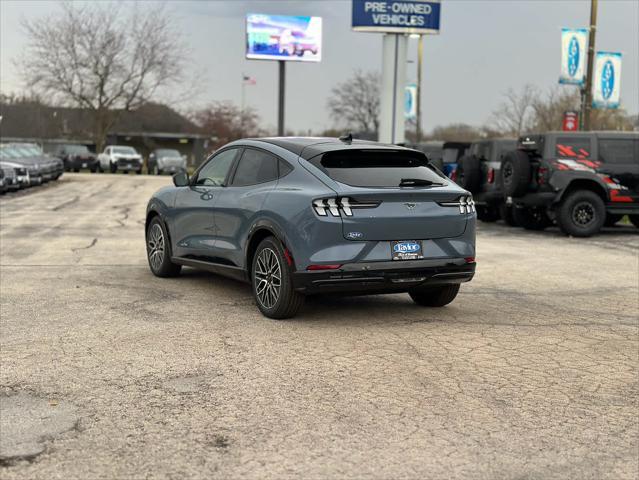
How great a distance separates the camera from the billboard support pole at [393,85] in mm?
32719

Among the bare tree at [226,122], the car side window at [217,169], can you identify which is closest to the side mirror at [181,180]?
the car side window at [217,169]

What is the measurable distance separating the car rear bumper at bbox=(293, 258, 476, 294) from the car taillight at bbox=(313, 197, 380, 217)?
1.44 feet

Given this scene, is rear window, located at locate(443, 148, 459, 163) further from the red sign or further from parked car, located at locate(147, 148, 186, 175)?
parked car, located at locate(147, 148, 186, 175)

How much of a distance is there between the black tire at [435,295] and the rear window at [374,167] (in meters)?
1.08

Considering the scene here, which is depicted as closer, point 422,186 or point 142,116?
point 422,186

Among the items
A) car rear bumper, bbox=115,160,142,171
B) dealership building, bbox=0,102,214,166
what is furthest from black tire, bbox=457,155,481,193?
dealership building, bbox=0,102,214,166

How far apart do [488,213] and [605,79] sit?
12.5 meters

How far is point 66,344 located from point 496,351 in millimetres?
3198

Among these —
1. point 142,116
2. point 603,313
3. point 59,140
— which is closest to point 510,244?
point 603,313

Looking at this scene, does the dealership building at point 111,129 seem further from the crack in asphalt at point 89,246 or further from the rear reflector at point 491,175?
the crack in asphalt at point 89,246

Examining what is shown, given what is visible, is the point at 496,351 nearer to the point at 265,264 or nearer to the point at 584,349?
the point at 584,349

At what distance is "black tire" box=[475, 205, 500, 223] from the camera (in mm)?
19859

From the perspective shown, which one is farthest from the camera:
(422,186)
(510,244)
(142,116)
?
(142,116)

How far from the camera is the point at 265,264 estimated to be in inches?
290
